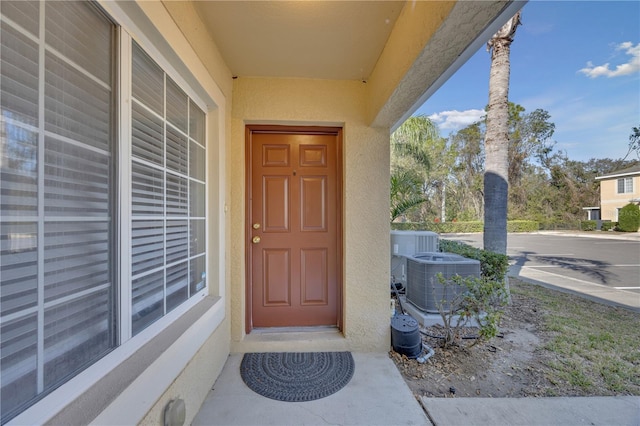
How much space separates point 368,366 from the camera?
227cm

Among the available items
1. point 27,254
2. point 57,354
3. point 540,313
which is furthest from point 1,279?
point 540,313

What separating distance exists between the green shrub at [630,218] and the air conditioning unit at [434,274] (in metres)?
22.8

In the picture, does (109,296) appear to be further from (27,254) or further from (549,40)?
(549,40)

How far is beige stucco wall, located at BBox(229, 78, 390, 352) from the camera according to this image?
8.09ft

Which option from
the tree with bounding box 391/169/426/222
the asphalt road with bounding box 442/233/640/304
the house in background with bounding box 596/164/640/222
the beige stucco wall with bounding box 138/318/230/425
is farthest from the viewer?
the house in background with bounding box 596/164/640/222

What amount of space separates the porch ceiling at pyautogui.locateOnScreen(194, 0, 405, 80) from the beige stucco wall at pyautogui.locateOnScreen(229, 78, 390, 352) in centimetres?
15

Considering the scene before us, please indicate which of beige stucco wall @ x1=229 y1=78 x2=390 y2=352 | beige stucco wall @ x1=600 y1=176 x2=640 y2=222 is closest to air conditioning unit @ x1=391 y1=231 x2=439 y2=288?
beige stucco wall @ x1=229 y1=78 x2=390 y2=352

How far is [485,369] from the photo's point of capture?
7.57 feet

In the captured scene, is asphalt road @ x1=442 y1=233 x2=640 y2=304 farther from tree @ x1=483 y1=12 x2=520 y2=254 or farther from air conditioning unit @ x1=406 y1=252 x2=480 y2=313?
air conditioning unit @ x1=406 y1=252 x2=480 y2=313

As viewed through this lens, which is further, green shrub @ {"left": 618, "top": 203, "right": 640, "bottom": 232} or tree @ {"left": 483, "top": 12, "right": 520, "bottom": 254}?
green shrub @ {"left": 618, "top": 203, "right": 640, "bottom": 232}

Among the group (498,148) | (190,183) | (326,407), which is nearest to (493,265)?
(498,148)

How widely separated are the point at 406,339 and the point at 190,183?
238 centimetres

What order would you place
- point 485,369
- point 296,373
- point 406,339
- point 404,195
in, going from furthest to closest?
point 404,195 → point 406,339 → point 485,369 → point 296,373

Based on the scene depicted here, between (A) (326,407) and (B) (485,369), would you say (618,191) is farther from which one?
(A) (326,407)
